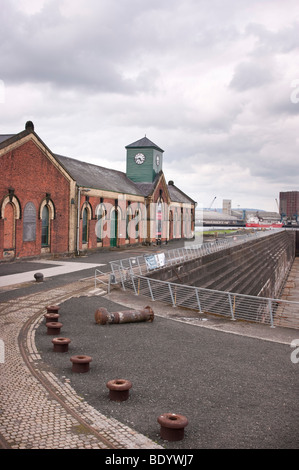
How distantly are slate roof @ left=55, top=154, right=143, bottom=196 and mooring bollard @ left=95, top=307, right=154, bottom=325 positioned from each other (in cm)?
2298

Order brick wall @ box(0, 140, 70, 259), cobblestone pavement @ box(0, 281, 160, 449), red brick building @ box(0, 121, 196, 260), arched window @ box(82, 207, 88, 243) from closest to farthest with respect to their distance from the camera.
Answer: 1. cobblestone pavement @ box(0, 281, 160, 449)
2. brick wall @ box(0, 140, 70, 259)
3. red brick building @ box(0, 121, 196, 260)
4. arched window @ box(82, 207, 88, 243)

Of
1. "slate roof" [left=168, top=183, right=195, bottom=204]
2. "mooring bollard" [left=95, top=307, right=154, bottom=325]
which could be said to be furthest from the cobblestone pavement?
"slate roof" [left=168, top=183, right=195, bottom=204]

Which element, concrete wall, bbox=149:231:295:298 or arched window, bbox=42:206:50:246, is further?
arched window, bbox=42:206:50:246

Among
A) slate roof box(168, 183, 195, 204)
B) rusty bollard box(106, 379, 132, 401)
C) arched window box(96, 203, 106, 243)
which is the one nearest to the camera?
rusty bollard box(106, 379, 132, 401)

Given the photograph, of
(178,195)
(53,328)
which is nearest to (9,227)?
(53,328)

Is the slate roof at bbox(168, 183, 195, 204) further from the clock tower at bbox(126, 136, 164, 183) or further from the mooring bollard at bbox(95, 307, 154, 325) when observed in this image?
the mooring bollard at bbox(95, 307, 154, 325)

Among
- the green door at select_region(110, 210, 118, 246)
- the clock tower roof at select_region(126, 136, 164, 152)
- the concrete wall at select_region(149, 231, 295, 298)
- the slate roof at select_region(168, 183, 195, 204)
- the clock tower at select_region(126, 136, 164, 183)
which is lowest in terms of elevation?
the concrete wall at select_region(149, 231, 295, 298)

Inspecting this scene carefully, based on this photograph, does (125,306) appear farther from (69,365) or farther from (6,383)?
(6,383)

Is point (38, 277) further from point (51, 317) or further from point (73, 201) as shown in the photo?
point (73, 201)

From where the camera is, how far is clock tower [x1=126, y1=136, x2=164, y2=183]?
172 ft

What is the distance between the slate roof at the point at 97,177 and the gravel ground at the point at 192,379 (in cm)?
2499

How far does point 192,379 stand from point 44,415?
3.33m

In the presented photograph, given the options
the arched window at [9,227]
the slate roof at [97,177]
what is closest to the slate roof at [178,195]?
the slate roof at [97,177]
